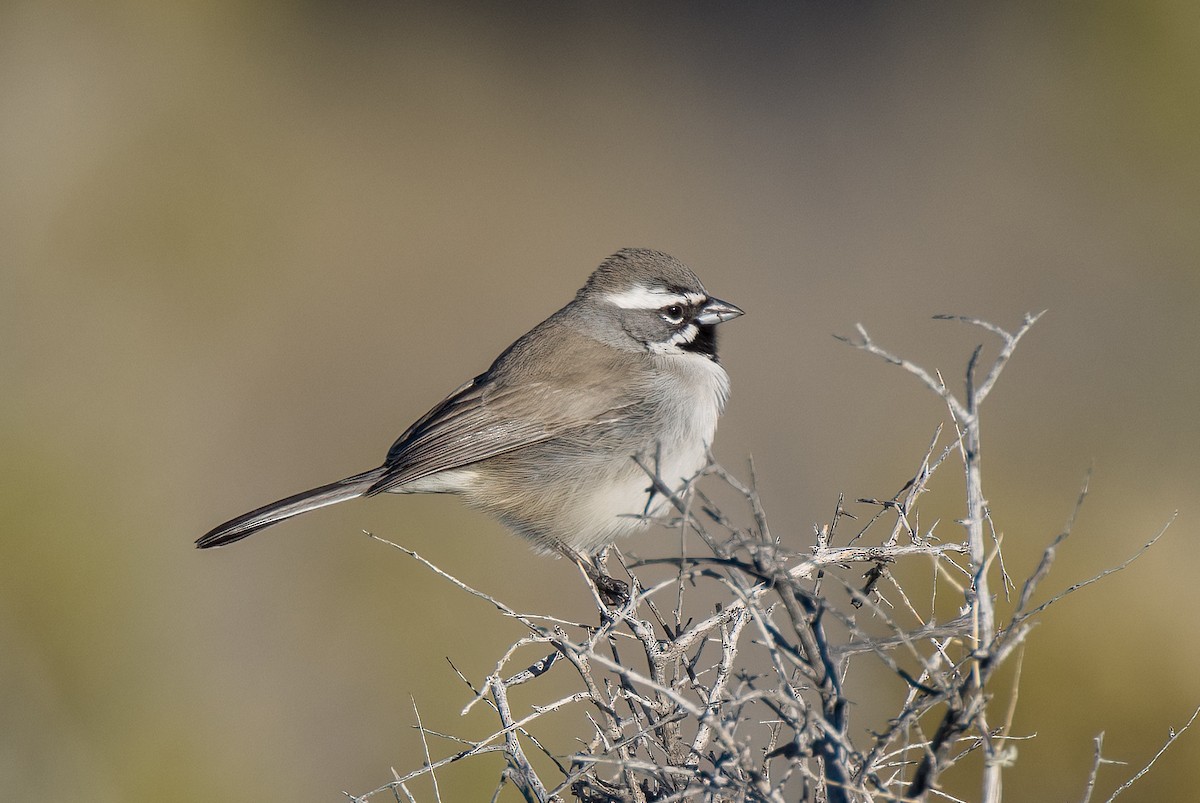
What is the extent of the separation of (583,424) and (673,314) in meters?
0.70

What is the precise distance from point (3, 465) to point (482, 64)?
31.5 ft

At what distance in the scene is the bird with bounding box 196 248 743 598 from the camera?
462 cm

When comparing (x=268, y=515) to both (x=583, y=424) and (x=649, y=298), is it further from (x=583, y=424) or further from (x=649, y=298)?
(x=649, y=298)

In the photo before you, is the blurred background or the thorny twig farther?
the blurred background

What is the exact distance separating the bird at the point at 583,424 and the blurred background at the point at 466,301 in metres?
2.01

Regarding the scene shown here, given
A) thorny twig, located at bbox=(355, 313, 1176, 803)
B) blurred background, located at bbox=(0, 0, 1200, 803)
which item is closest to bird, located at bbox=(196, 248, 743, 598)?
thorny twig, located at bbox=(355, 313, 1176, 803)

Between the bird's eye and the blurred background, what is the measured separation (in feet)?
8.18

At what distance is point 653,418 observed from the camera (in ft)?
15.6

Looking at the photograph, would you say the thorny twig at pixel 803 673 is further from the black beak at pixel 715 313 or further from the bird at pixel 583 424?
the black beak at pixel 715 313

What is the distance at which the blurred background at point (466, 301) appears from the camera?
693cm

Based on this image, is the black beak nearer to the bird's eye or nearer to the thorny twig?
the bird's eye

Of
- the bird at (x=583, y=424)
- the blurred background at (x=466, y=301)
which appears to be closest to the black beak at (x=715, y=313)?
the bird at (x=583, y=424)

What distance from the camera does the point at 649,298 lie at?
16.8 ft

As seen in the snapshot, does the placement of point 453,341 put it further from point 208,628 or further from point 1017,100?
point 1017,100
